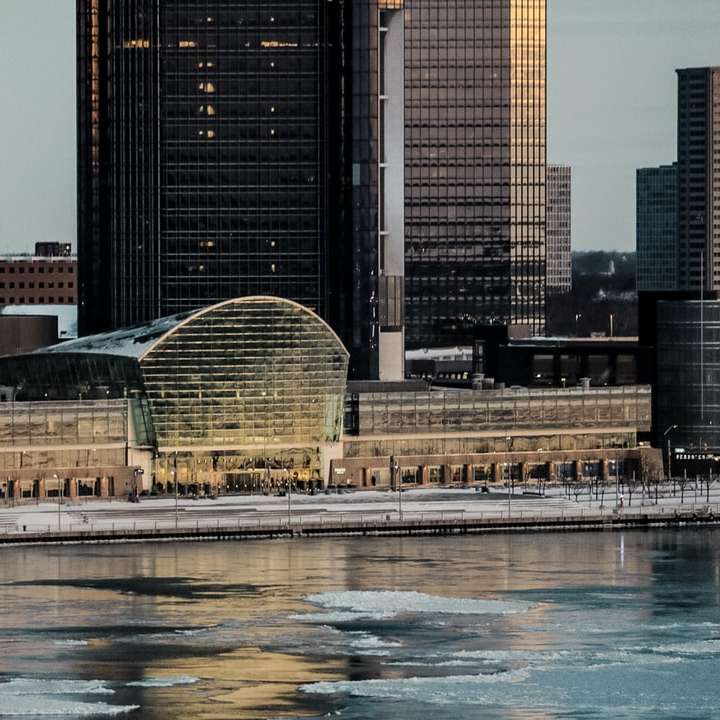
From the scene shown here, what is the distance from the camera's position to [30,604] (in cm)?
19762

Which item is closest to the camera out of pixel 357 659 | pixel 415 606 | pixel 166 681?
pixel 166 681

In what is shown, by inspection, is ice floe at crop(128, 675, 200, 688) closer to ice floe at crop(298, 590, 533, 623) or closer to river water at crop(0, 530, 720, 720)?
river water at crop(0, 530, 720, 720)

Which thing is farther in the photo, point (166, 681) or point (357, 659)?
point (357, 659)

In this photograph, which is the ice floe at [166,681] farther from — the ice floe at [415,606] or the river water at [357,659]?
the ice floe at [415,606]

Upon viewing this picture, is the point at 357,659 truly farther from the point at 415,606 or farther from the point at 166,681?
the point at 415,606

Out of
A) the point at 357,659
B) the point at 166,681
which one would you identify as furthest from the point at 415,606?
the point at 166,681

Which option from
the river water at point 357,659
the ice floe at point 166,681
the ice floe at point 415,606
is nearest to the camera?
the river water at point 357,659

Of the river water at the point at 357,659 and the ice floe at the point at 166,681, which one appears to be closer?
the river water at the point at 357,659

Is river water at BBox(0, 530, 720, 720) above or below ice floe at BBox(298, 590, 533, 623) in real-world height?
below

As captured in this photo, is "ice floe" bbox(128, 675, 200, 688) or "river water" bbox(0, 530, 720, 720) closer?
"river water" bbox(0, 530, 720, 720)

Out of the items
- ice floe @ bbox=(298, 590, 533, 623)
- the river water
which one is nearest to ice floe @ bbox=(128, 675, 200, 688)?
the river water

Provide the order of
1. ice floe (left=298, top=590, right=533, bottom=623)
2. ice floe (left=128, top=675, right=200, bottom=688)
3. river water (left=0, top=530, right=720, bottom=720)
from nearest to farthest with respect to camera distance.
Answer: river water (left=0, top=530, right=720, bottom=720)
ice floe (left=128, top=675, right=200, bottom=688)
ice floe (left=298, top=590, right=533, bottom=623)

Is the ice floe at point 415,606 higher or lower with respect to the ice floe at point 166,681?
higher

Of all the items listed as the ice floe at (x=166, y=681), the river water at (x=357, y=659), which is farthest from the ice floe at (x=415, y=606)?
the ice floe at (x=166, y=681)
